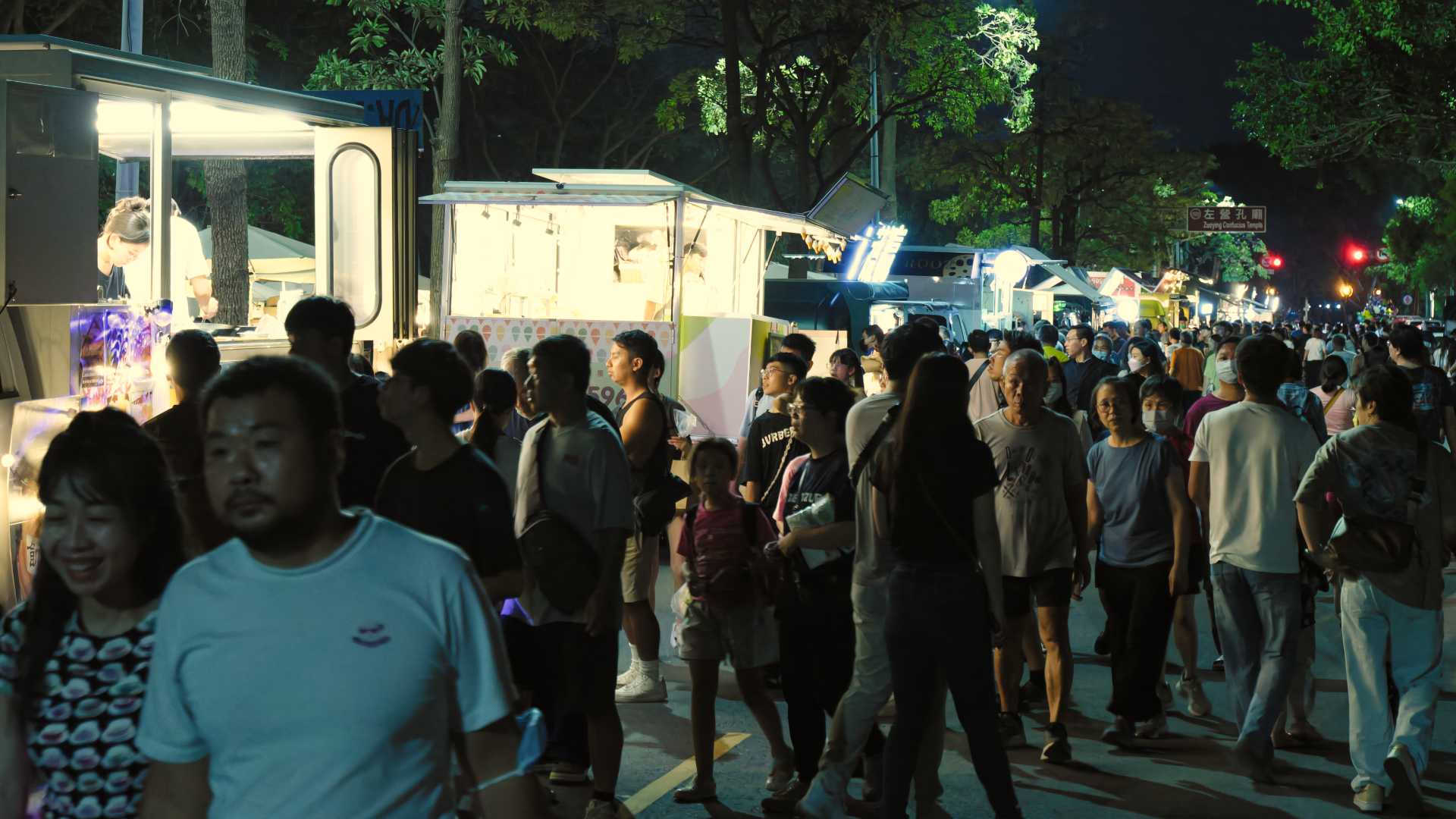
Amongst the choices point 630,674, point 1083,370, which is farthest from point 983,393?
point 630,674

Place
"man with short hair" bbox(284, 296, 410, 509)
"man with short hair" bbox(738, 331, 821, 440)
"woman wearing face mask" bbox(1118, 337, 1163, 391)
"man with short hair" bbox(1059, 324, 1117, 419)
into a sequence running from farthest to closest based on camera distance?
"man with short hair" bbox(1059, 324, 1117, 419), "woman wearing face mask" bbox(1118, 337, 1163, 391), "man with short hair" bbox(738, 331, 821, 440), "man with short hair" bbox(284, 296, 410, 509)

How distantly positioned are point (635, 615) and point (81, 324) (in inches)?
125

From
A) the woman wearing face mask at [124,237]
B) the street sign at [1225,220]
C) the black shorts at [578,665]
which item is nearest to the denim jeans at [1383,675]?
the black shorts at [578,665]

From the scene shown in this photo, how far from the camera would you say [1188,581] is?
7316 millimetres

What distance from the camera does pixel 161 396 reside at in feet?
28.3

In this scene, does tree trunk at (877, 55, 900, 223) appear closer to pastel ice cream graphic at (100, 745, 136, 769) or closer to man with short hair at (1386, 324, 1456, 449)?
man with short hair at (1386, 324, 1456, 449)

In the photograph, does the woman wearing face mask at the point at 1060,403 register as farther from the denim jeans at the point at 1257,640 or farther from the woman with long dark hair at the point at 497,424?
the woman with long dark hair at the point at 497,424

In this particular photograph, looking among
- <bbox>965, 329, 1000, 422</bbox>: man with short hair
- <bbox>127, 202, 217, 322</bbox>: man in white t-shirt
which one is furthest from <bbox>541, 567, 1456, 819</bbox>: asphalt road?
<bbox>127, 202, 217, 322</bbox>: man in white t-shirt

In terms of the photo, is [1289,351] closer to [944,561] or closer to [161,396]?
[944,561]

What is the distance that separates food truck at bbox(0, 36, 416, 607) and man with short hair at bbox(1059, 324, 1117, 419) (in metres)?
6.14

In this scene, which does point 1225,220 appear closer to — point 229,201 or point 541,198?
point 229,201

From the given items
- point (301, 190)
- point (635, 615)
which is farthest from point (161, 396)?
point (301, 190)

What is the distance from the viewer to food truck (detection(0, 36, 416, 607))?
7125 mm

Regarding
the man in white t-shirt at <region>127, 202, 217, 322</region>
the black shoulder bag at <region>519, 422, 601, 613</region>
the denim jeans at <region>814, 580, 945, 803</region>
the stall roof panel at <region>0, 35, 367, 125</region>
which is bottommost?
the denim jeans at <region>814, 580, 945, 803</region>
